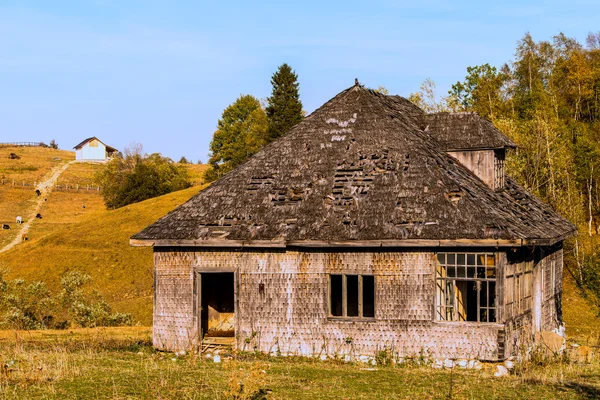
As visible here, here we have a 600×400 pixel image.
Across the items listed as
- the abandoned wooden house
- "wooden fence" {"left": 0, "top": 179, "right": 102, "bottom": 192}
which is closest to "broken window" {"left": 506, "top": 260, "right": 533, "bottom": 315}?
the abandoned wooden house

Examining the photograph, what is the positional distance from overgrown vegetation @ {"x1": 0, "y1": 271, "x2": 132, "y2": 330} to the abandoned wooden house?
17515 millimetres

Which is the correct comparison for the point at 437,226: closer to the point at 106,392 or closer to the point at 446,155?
the point at 446,155

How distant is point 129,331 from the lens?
102ft

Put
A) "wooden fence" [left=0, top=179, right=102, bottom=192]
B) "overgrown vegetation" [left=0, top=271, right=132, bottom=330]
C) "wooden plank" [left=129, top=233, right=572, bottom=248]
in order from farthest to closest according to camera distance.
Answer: "wooden fence" [left=0, top=179, right=102, bottom=192]
"overgrown vegetation" [left=0, top=271, right=132, bottom=330]
"wooden plank" [left=129, top=233, right=572, bottom=248]

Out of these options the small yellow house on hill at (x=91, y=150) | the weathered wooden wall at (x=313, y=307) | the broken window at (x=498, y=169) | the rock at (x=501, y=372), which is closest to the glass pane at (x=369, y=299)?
the weathered wooden wall at (x=313, y=307)

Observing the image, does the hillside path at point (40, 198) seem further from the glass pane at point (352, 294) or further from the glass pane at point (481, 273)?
the glass pane at point (481, 273)

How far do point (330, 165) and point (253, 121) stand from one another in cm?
7856

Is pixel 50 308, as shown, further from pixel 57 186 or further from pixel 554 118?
pixel 57 186

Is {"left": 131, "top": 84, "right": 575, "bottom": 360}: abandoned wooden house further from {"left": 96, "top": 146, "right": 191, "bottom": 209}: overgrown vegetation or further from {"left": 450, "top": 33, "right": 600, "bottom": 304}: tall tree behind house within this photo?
{"left": 96, "top": 146, "right": 191, "bottom": 209}: overgrown vegetation

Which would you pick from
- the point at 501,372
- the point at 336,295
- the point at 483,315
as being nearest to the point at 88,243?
the point at 336,295

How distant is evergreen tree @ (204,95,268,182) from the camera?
92.4 meters

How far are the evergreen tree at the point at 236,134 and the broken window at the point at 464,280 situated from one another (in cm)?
7033

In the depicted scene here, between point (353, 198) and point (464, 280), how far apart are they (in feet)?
12.4

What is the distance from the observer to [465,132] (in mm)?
24672
